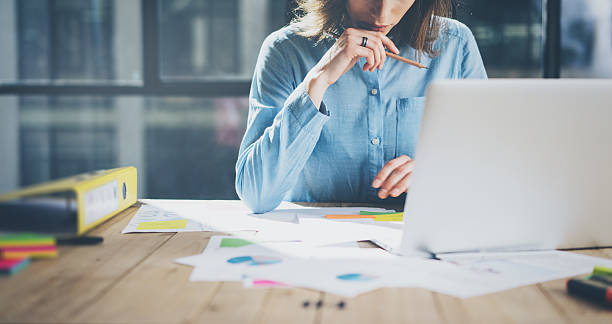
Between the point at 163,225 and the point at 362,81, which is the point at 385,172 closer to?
the point at 362,81

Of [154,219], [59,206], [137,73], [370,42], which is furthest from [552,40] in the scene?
[137,73]

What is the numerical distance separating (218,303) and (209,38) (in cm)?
442

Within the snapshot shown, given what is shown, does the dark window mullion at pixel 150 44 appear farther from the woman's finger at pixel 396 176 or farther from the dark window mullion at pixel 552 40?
the dark window mullion at pixel 552 40

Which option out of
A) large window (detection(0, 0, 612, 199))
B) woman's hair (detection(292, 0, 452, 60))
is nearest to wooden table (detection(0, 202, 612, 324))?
woman's hair (detection(292, 0, 452, 60))

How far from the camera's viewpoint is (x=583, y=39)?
110 inches

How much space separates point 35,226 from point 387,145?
1.12m

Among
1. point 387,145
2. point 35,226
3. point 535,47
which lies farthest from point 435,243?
point 535,47

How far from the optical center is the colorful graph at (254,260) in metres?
0.77

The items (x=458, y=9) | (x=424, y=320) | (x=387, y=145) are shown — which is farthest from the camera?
(x=458, y=9)

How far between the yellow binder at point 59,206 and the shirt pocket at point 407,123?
0.95 meters

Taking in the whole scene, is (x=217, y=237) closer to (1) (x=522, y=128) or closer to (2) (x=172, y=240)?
(2) (x=172, y=240)

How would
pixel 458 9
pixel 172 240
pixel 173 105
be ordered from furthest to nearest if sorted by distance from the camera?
pixel 173 105, pixel 458 9, pixel 172 240

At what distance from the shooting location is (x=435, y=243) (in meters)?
0.78

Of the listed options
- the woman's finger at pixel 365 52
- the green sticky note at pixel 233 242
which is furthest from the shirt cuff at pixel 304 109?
the green sticky note at pixel 233 242
